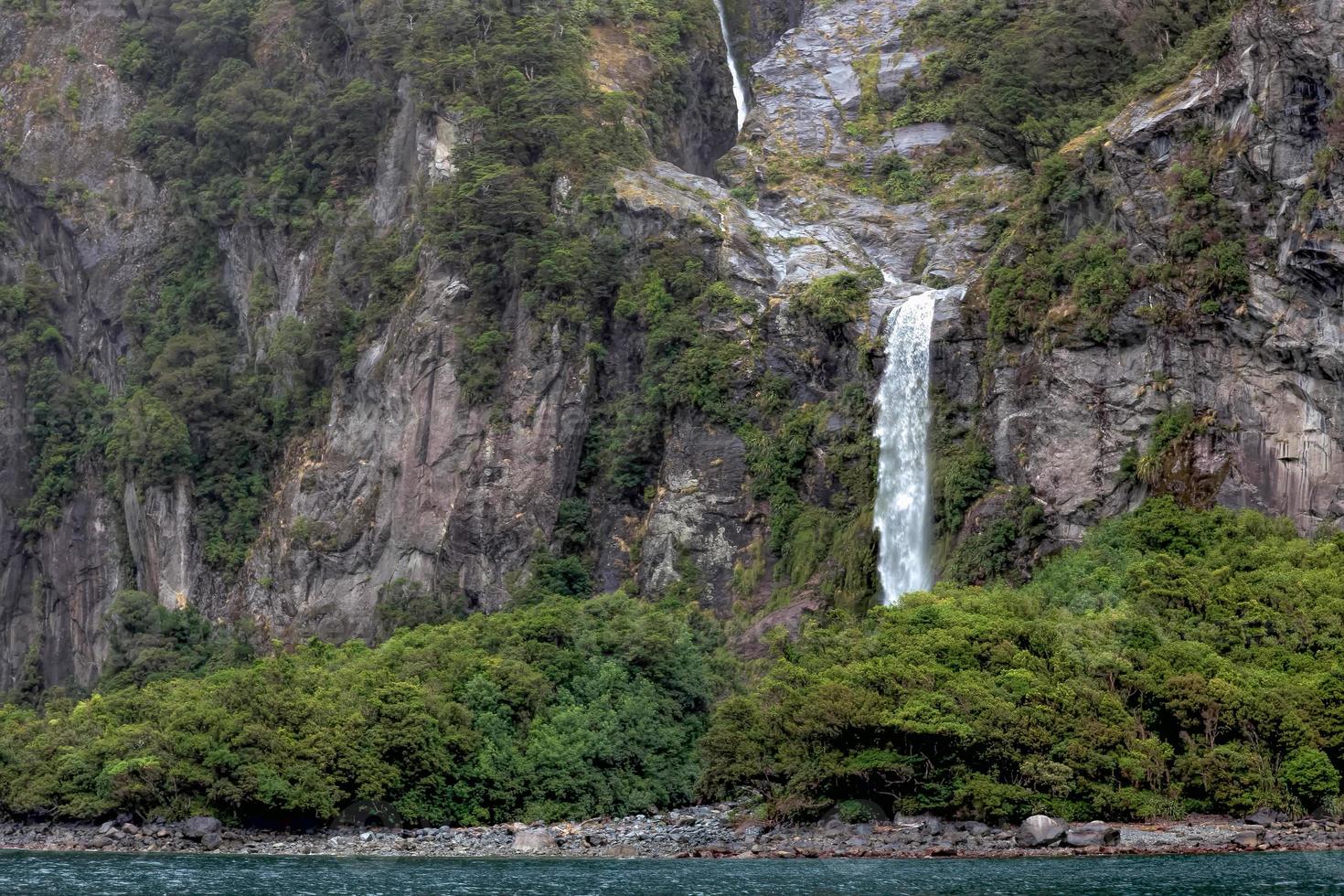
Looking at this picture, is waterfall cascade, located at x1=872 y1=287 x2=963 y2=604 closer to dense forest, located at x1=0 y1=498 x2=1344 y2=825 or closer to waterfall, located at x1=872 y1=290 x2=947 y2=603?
waterfall, located at x1=872 y1=290 x2=947 y2=603

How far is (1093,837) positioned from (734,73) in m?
69.5

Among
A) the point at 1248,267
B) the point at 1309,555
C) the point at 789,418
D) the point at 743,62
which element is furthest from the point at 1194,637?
the point at 743,62

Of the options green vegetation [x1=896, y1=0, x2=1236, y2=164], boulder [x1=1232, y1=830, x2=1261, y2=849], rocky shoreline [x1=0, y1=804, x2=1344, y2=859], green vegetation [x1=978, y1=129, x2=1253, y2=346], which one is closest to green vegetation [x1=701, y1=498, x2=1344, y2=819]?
rocky shoreline [x1=0, y1=804, x2=1344, y2=859]

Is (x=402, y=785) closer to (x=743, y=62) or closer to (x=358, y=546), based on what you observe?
(x=358, y=546)

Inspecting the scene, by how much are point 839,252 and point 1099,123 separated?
16.1 m

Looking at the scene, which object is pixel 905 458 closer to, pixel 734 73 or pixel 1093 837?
pixel 1093 837

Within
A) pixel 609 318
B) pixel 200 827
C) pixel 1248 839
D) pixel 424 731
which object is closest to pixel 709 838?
pixel 424 731

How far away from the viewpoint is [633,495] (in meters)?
83.4

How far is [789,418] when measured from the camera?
79.0 metres

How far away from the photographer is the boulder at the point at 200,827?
60625 millimetres

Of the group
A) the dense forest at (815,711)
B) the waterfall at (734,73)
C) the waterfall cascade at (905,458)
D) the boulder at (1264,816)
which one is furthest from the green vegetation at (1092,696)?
the waterfall at (734,73)

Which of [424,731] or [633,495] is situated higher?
[633,495]

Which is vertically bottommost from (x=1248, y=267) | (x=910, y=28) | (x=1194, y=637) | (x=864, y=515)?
(x=1194, y=637)

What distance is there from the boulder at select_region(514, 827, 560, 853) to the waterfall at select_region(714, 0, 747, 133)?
180 ft
